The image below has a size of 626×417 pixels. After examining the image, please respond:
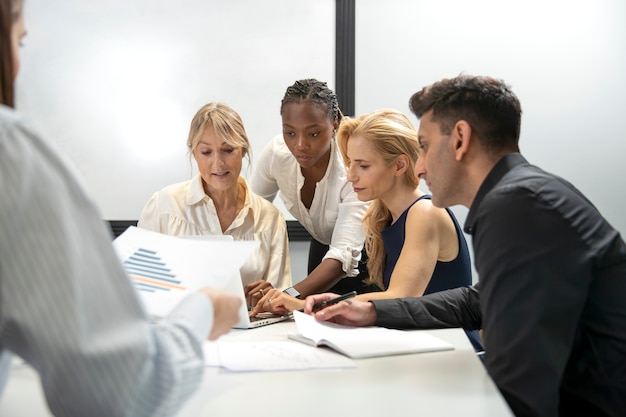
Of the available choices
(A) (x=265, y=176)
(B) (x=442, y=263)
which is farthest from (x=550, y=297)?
(A) (x=265, y=176)

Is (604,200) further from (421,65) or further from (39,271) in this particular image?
(39,271)

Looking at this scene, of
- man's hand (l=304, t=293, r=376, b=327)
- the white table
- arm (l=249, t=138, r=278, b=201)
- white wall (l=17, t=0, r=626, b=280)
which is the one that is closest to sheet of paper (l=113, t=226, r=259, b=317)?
the white table

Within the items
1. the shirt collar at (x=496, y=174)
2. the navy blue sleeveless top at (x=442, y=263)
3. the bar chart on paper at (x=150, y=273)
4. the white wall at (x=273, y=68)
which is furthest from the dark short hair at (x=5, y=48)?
the white wall at (x=273, y=68)

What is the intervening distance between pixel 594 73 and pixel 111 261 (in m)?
3.52

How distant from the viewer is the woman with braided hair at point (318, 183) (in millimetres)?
2633

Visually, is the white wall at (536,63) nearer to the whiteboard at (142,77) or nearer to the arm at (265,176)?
the whiteboard at (142,77)

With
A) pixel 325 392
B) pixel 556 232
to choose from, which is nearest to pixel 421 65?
pixel 556 232

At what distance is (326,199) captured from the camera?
9.39 feet

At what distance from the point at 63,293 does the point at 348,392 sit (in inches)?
25.9

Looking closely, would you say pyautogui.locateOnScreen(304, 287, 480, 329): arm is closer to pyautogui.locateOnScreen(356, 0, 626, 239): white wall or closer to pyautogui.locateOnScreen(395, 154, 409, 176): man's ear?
pyautogui.locateOnScreen(395, 154, 409, 176): man's ear

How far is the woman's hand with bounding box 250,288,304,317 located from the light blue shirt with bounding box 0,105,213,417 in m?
1.34

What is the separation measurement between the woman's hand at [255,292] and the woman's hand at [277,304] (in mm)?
121

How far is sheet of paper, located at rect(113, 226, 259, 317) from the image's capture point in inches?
53.2

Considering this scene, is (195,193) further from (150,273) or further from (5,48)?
(5,48)
